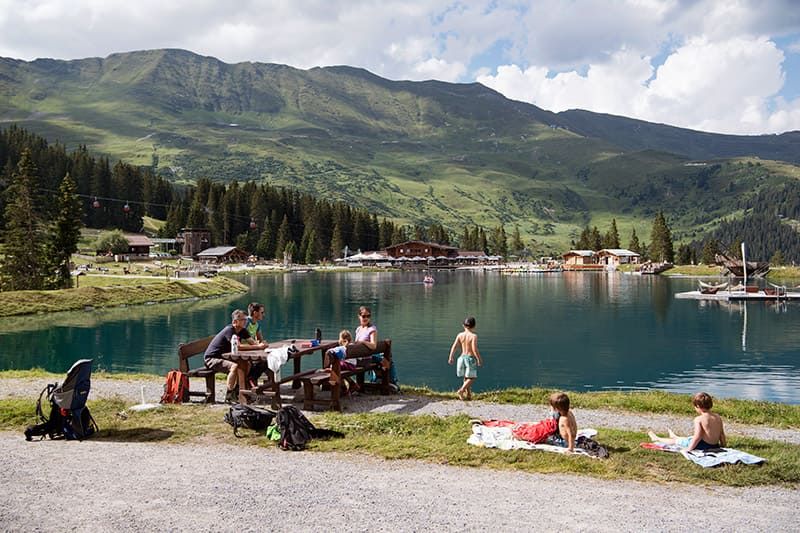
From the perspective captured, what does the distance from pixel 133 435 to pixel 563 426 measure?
7991 mm

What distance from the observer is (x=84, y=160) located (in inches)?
6053

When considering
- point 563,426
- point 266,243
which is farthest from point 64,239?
point 266,243

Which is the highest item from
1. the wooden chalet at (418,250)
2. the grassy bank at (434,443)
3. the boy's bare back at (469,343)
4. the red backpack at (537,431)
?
the wooden chalet at (418,250)

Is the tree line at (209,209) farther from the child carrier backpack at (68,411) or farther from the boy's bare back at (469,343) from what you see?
the child carrier backpack at (68,411)

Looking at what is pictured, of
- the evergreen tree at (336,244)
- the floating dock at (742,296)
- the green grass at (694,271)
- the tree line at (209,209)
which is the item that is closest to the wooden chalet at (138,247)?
the tree line at (209,209)

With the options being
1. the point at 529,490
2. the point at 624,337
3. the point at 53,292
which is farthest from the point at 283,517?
the point at 53,292

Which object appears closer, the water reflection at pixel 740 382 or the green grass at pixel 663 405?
the green grass at pixel 663 405

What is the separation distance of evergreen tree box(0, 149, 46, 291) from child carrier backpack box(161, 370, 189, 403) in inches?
2037

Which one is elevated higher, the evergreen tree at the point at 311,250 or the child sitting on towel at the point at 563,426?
the evergreen tree at the point at 311,250

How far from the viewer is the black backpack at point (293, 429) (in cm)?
1143

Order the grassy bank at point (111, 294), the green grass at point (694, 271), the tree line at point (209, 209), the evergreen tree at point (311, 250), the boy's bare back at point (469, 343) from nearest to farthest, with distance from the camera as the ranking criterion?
the boy's bare back at point (469, 343) < the grassy bank at point (111, 294) < the green grass at point (694, 271) < the tree line at point (209, 209) < the evergreen tree at point (311, 250)

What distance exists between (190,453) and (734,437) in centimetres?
981

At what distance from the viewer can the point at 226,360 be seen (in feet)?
52.0

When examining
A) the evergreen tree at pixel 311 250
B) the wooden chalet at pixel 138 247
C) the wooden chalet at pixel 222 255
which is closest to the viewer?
the wooden chalet at pixel 138 247
